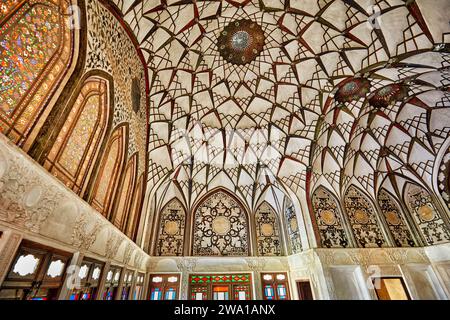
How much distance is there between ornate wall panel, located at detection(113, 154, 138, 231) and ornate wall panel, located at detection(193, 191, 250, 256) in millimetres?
4566

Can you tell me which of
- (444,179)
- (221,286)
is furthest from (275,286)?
(444,179)

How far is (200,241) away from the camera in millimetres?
11117

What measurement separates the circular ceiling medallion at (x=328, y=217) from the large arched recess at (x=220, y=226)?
390cm

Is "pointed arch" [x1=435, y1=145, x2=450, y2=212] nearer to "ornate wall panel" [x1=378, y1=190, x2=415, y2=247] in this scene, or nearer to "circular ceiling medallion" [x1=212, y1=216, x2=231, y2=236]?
"ornate wall panel" [x1=378, y1=190, x2=415, y2=247]

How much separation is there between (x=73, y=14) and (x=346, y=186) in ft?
43.8

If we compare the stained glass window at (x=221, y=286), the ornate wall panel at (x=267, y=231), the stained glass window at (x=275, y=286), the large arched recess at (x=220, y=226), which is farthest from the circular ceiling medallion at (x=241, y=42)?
the stained glass window at (x=275, y=286)

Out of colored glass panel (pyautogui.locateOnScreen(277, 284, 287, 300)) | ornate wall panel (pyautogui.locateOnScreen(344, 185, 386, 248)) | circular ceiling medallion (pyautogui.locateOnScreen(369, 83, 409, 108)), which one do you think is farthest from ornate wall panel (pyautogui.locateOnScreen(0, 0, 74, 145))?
ornate wall panel (pyautogui.locateOnScreen(344, 185, 386, 248))

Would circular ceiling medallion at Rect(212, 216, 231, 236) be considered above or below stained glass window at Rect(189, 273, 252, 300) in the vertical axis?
above

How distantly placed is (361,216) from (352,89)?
6.66 m

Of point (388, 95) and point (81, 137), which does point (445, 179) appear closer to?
point (388, 95)

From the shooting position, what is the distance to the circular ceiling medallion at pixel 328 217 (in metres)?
10.5

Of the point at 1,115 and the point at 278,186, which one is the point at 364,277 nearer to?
the point at 278,186

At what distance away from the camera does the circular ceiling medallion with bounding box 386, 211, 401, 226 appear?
35.3 ft
